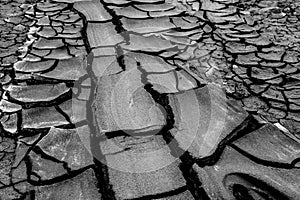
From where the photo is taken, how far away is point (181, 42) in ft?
7.49

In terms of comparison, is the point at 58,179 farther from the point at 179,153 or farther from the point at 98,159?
the point at 179,153

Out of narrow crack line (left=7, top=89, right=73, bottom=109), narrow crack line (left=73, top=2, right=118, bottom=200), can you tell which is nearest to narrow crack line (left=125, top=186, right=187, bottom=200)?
narrow crack line (left=73, top=2, right=118, bottom=200)

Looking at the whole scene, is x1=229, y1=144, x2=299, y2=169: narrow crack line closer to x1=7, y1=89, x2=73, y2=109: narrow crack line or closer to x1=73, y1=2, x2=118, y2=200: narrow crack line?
x1=73, y1=2, x2=118, y2=200: narrow crack line

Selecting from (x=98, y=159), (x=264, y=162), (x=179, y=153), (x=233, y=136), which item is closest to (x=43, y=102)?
(x=98, y=159)

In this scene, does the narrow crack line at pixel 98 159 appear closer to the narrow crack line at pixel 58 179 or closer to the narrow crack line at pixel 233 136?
the narrow crack line at pixel 58 179

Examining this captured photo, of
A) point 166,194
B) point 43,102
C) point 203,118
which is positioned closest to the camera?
point 166,194

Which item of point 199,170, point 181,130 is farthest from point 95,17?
point 199,170

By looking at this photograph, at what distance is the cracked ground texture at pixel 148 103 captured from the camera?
1.31 m

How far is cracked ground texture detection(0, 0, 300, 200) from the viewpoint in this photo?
131 centimetres

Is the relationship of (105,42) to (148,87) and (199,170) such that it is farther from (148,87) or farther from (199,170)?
(199,170)

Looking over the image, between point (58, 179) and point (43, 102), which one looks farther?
point (43, 102)

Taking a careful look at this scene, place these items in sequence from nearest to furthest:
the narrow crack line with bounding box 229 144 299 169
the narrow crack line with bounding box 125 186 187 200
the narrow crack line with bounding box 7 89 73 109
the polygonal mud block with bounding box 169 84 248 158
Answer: the narrow crack line with bounding box 125 186 187 200, the narrow crack line with bounding box 229 144 299 169, the polygonal mud block with bounding box 169 84 248 158, the narrow crack line with bounding box 7 89 73 109

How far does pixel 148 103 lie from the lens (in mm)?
1700

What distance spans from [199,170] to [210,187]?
0.09m
